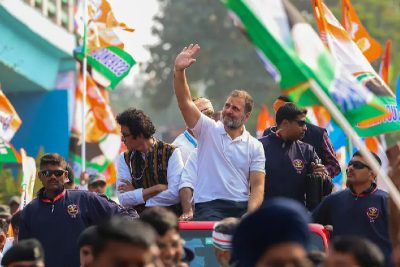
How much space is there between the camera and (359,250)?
22.7ft

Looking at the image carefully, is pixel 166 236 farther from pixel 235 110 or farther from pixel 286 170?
pixel 286 170

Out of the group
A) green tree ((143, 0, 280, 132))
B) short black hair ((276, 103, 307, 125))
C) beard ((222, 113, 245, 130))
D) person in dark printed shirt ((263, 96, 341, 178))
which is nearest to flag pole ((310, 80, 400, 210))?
beard ((222, 113, 245, 130))

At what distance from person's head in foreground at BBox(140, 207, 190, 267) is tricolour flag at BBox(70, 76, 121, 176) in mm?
13532

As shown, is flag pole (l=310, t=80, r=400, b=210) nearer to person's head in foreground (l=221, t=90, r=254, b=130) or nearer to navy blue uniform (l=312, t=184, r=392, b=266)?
navy blue uniform (l=312, t=184, r=392, b=266)

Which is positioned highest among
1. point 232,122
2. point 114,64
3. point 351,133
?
point 114,64

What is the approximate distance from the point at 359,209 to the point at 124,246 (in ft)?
17.6

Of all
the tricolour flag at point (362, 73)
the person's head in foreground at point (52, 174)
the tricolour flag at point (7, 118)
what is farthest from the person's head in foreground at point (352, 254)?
the tricolour flag at point (7, 118)

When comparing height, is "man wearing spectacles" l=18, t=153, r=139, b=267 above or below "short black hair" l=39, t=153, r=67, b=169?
below

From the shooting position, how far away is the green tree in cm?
6103

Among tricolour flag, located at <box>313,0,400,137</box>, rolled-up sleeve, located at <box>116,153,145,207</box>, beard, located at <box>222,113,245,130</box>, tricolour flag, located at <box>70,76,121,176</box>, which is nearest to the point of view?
tricolour flag, located at <box>313,0,400,137</box>

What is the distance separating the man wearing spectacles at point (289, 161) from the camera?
1220cm

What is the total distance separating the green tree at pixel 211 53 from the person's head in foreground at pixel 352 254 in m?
52.4

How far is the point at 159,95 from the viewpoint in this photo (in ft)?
217

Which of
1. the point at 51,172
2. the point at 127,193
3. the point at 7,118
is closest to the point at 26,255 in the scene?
the point at 51,172
